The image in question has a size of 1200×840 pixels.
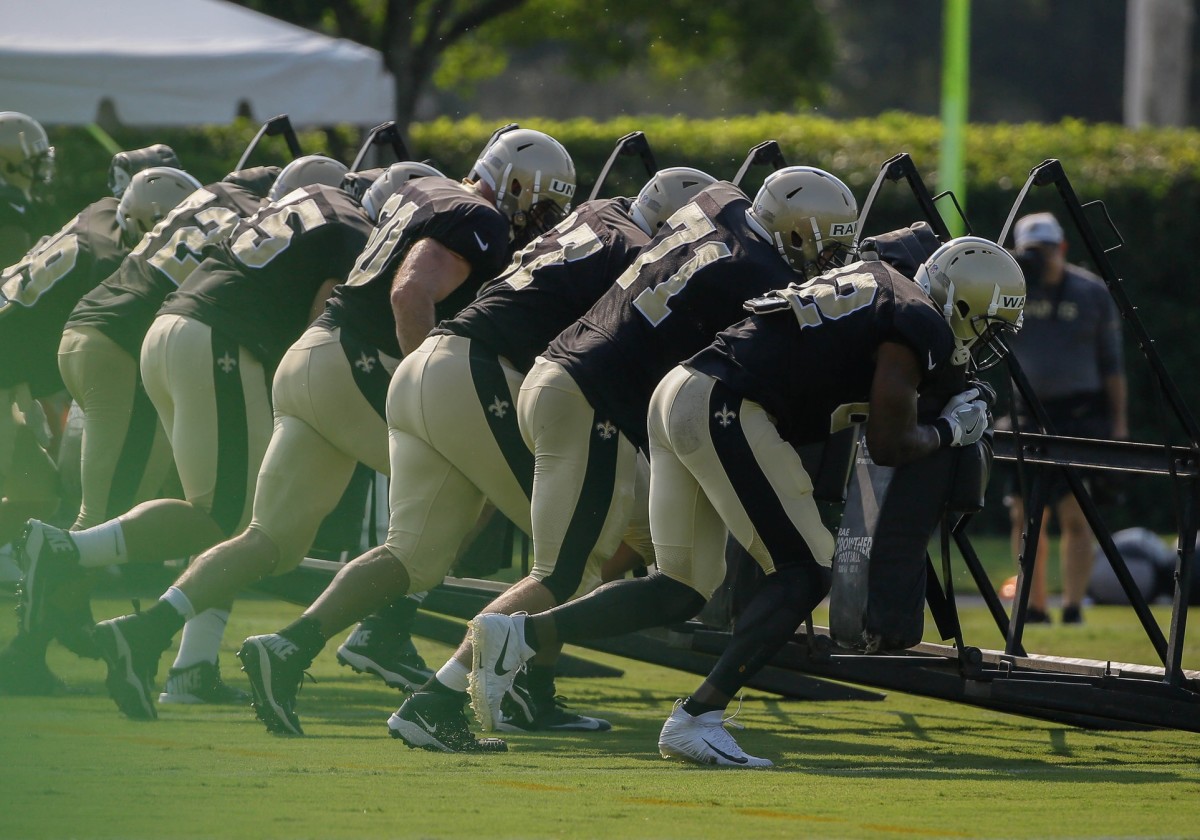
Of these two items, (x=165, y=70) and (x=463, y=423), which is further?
(x=165, y=70)

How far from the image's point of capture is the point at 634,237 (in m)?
6.21

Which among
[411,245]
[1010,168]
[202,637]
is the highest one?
[411,245]

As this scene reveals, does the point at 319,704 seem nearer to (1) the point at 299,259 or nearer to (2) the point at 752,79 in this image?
(1) the point at 299,259

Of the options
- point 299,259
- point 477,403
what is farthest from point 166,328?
point 477,403

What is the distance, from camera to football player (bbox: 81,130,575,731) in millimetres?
6273

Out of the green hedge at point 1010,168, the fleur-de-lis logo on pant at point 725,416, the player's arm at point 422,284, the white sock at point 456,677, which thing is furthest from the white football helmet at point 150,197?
the green hedge at point 1010,168

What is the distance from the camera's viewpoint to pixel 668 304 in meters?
5.81

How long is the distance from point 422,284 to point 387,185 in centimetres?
109

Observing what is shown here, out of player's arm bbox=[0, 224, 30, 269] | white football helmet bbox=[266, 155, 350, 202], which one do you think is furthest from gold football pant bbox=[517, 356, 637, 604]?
Result: player's arm bbox=[0, 224, 30, 269]

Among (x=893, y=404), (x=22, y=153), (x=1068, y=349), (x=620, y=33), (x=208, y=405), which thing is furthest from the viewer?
(x=620, y=33)

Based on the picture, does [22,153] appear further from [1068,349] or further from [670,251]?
[1068,349]

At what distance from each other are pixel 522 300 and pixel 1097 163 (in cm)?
973

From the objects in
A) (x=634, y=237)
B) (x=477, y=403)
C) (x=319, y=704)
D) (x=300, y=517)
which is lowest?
(x=319, y=704)

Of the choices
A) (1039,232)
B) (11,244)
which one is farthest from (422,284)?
(1039,232)
